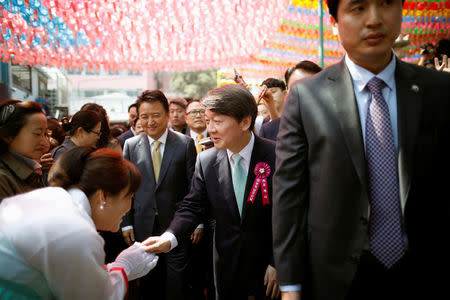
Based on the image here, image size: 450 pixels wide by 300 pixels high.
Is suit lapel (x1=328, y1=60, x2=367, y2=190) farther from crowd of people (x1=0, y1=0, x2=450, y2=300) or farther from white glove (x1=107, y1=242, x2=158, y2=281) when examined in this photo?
white glove (x1=107, y1=242, x2=158, y2=281)

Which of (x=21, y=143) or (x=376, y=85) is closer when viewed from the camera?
(x=376, y=85)

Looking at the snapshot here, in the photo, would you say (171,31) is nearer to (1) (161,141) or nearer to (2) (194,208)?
(1) (161,141)

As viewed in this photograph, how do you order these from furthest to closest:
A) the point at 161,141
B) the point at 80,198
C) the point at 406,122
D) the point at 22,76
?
the point at 22,76
the point at 161,141
the point at 80,198
the point at 406,122

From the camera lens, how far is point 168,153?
361 cm

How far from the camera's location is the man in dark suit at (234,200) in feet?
7.52

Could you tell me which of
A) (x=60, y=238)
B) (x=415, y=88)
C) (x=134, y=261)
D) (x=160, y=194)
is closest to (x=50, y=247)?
(x=60, y=238)

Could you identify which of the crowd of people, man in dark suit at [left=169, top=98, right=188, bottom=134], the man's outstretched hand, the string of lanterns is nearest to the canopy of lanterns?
the string of lanterns

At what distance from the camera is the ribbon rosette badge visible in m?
2.28

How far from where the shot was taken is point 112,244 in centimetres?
398

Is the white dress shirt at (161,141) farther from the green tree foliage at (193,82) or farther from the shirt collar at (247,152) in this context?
the green tree foliage at (193,82)

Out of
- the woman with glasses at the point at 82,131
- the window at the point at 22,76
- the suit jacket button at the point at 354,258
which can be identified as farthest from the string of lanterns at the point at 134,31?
the window at the point at 22,76

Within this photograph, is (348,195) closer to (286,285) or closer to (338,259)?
(338,259)

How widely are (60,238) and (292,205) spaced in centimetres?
89

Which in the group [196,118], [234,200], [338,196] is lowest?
[234,200]
